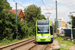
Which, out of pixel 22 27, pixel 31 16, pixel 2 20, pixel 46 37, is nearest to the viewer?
pixel 46 37

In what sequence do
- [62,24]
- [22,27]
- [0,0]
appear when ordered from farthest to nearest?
[62,24] < [22,27] < [0,0]

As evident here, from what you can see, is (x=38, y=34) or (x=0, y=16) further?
(x=0, y=16)

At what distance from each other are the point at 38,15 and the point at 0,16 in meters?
41.5

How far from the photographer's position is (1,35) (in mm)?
22594

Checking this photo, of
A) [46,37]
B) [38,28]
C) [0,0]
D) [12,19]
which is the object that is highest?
[0,0]

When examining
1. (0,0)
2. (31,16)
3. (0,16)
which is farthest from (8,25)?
(31,16)

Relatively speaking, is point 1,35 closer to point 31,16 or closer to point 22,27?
point 22,27

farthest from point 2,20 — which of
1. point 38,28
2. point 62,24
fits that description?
point 62,24

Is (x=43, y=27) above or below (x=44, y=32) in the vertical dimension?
above

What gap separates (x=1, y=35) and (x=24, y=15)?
132 ft

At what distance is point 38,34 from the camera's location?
18781mm

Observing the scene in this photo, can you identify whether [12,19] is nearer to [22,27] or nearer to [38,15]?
[22,27]

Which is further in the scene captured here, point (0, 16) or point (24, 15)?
point (24, 15)

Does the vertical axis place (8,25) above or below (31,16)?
below
